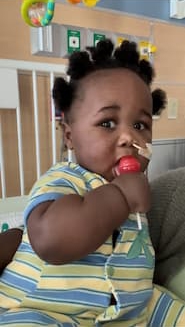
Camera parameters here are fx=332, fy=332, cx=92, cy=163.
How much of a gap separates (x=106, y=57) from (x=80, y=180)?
0.30m

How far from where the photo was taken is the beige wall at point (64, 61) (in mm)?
1490

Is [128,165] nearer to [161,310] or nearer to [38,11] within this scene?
[161,310]

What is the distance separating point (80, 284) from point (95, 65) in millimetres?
431

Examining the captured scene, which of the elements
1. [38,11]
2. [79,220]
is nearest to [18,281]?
[79,220]

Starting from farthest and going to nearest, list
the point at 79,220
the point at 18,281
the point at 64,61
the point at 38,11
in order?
1. the point at 64,61
2. the point at 38,11
3. the point at 18,281
4. the point at 79,220

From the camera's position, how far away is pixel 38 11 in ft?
3.83

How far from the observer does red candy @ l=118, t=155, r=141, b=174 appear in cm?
54

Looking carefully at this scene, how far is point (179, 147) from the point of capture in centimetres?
214

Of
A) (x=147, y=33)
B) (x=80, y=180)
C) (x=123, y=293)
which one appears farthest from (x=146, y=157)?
(x=147, y=33)

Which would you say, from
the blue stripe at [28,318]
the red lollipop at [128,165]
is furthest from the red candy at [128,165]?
the blue stripe at [28,318]

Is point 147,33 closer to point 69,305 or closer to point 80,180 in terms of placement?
point 80,180

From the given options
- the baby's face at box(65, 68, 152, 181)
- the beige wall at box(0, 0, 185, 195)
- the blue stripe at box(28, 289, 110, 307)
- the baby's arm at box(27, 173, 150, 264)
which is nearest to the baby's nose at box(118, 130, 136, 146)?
the baby's face at box(65, 68, 152, 181)

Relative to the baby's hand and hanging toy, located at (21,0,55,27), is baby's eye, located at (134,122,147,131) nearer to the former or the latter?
the baby's hand

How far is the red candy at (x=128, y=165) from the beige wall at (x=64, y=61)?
3.29 ft
